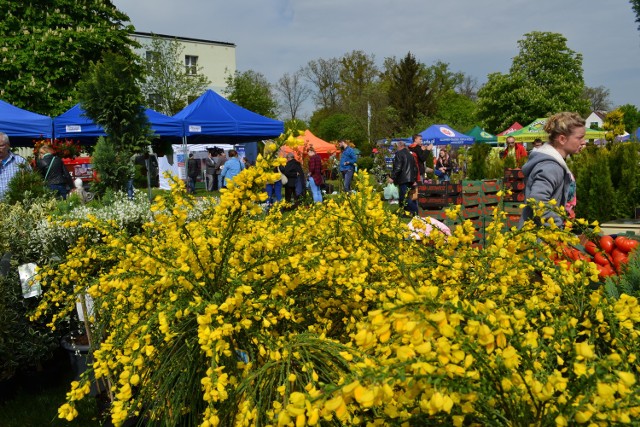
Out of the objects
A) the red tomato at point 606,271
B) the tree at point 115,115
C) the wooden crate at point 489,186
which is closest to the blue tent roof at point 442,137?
the wooden crate at point 489,186

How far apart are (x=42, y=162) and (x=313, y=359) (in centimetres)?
776

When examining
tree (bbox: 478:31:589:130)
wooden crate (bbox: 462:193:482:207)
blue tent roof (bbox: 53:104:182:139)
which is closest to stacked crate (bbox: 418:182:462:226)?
wooden crate (bbox: 462:193:482:207)

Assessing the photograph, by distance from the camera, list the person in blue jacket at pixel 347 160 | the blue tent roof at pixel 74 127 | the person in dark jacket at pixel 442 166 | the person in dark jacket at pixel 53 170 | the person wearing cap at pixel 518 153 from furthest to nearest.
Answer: the person in dark jacket at pixel 442 166
the person in blue jacket at pixel 347 160
the blue tent roof at pixel 74 127
the person wearing cap at pixel 518 153
the person in dark jacket at pixel 53 170

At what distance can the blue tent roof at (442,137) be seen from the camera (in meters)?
26.3

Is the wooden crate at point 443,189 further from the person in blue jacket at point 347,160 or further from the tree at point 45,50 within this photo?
the tree at point 45,50

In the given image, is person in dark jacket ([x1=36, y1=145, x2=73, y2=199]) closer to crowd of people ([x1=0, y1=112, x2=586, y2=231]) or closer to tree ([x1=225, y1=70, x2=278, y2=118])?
crowd of people ([x1=0, y1=112, x2=586, y2=231])

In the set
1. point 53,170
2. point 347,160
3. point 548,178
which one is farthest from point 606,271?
point 347,160

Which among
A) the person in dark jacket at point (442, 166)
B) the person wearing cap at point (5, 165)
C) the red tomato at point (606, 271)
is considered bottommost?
the person in dark jacket at point (442, 166)

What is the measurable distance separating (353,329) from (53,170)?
287 inches

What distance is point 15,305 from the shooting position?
166 inches

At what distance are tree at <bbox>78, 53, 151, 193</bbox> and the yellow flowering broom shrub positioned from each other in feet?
11.4

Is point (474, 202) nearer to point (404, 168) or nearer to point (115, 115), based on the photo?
point (404, 168)

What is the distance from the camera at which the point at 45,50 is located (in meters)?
19.7

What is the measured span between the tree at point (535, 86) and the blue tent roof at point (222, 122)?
34987 mm
